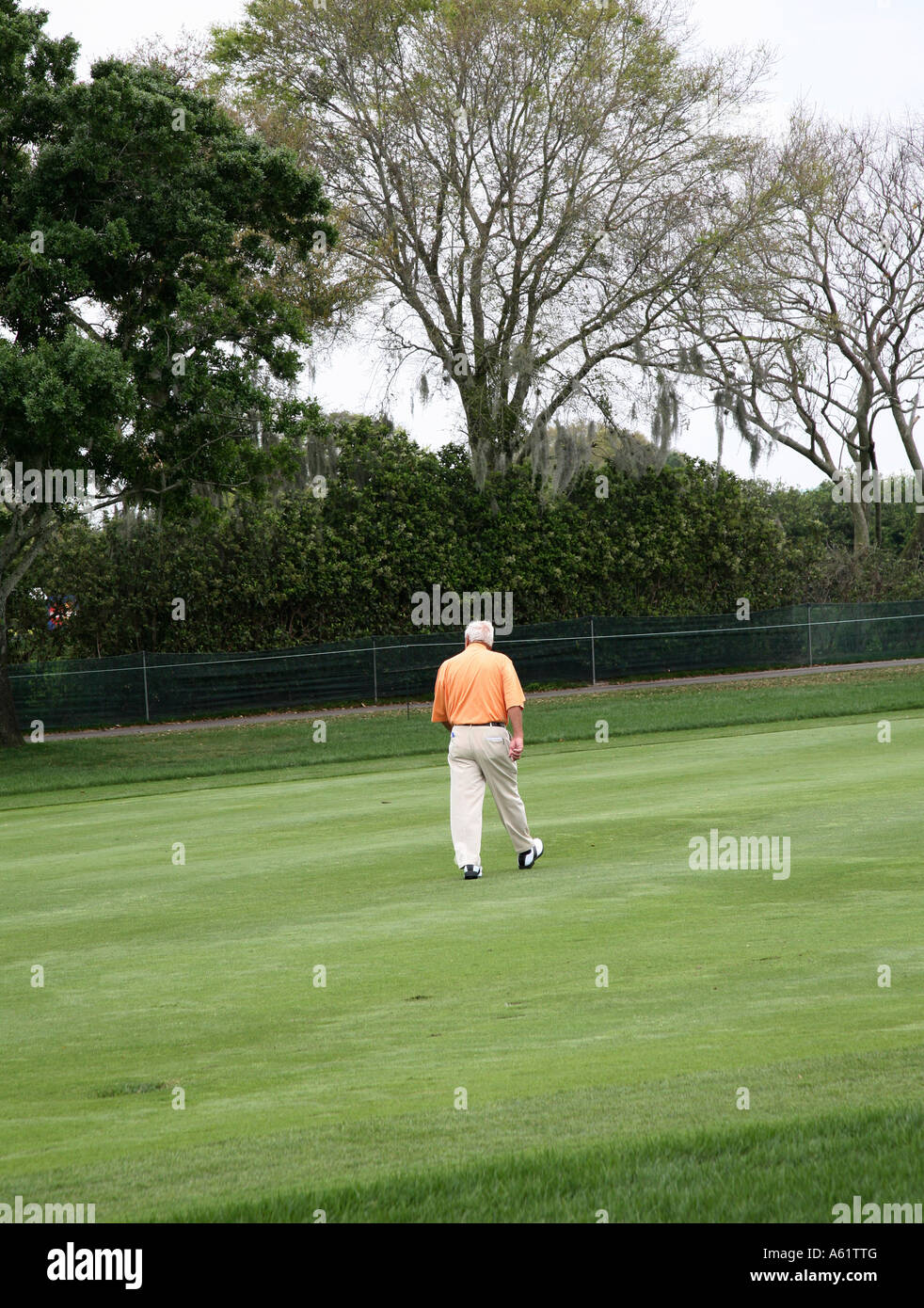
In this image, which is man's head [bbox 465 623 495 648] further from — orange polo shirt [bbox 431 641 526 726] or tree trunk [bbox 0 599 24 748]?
tree trunk [bbox 0 599 24 748]

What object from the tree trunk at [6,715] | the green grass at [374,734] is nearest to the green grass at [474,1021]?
the green grass at [374,734]

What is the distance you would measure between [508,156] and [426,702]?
14.1 m

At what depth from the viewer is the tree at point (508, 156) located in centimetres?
3700

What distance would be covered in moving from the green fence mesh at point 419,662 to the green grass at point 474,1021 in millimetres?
19139

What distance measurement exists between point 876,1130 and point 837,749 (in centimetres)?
1642

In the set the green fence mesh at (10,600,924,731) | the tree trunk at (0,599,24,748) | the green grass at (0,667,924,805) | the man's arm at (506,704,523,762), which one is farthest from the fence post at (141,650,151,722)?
the man's arm at (506,704,523,762)

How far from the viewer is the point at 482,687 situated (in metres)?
11.8

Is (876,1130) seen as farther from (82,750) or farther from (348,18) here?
(348,18)

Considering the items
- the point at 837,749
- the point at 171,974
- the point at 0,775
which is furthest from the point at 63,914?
the point at 0,775

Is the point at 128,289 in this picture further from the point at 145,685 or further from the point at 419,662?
the point at 419,662

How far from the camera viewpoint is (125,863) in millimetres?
13523

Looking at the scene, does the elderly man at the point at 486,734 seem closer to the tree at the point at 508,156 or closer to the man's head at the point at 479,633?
the man's head at the point at 479,633

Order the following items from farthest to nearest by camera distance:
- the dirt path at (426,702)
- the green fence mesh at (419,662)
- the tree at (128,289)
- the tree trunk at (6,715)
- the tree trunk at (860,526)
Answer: the tree trunk at (860,526) < the green fence mesh at (419,662) < the dirt path at (426,702) < the tree trunk at (6,715) < the tree at (128,289)

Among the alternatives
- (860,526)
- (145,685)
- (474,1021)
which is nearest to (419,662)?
(145,685)
